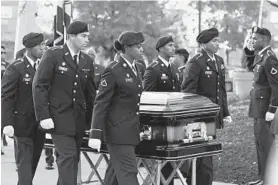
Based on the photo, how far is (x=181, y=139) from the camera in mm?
6434

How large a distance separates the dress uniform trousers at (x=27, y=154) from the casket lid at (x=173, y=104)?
137 centimetres

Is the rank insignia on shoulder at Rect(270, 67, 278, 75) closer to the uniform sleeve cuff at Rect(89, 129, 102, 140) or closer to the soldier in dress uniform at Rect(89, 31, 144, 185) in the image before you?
the soldier in dress uniform at Rect(89, 31, 144, 185)

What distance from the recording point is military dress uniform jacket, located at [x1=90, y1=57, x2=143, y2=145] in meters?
6.13

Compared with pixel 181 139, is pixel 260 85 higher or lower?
higher

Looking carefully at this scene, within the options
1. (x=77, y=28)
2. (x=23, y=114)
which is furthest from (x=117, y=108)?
(x=23, y=114)

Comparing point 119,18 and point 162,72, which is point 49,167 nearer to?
point 162,72

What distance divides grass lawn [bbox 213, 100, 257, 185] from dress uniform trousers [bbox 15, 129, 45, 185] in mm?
2808

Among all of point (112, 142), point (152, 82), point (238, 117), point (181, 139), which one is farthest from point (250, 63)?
point (238, 117)

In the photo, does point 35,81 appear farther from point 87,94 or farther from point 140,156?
point 140,156

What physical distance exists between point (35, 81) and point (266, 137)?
333 cm

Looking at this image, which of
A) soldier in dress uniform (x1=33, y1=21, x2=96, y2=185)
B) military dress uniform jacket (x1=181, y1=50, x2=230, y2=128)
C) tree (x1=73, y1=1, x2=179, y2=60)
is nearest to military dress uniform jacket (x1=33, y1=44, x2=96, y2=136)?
soldier in dress uniform (x1=33, y1=21, x2=96, y2=185)

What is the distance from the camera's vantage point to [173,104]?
21.1ft

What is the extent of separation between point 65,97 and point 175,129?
1.16m

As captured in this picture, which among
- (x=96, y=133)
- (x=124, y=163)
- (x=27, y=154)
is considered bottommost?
(x=27, y=154)
